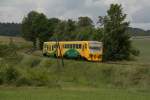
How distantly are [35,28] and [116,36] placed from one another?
175 ft

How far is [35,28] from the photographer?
4875 inches

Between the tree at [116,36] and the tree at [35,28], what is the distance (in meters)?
46.1

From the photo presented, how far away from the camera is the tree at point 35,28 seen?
121m

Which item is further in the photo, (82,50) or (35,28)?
(35,28)

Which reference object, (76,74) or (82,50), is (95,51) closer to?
(82,50)

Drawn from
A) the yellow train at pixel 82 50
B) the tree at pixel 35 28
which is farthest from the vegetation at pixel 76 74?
the tree at pixel 35 28

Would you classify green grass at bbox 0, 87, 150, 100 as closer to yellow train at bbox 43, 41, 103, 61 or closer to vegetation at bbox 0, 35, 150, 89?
vegetation at bbox 0, 35, 150, 89

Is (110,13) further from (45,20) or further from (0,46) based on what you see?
(45,20)

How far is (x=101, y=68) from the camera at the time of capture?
54.8 m

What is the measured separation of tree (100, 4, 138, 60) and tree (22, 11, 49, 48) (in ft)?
151

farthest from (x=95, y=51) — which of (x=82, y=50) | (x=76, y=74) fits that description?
(x=76, y=74)

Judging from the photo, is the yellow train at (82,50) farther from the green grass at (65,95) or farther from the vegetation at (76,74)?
the green grass at (65,95)

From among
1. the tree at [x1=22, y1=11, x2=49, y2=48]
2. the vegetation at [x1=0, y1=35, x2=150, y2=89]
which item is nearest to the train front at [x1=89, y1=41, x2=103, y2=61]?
the vegetation at [x1=0, y1=35, x2=150, y2=89]

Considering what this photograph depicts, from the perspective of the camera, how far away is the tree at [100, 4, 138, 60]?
72438 mm
